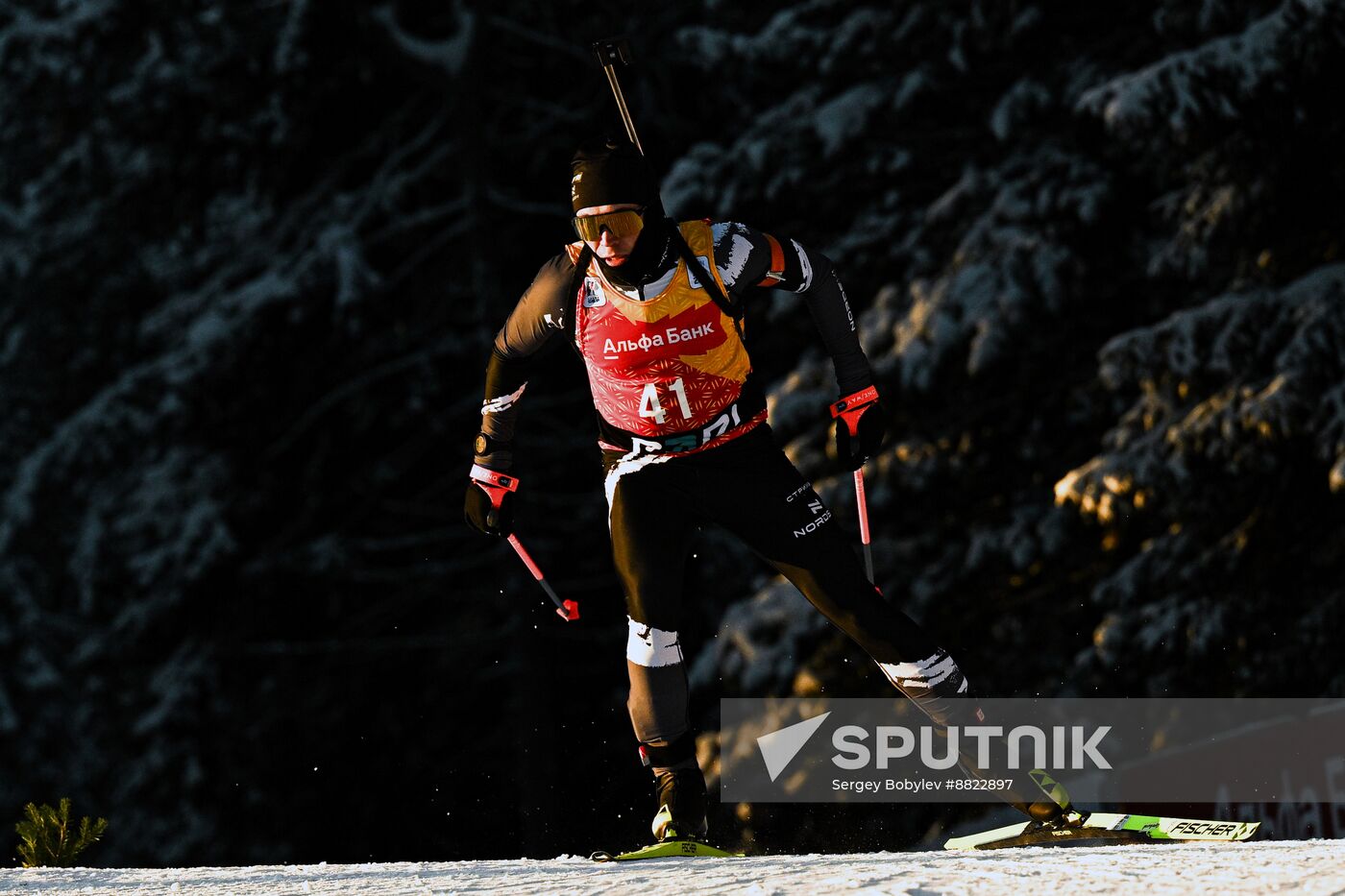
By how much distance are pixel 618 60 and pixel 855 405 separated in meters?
1.30

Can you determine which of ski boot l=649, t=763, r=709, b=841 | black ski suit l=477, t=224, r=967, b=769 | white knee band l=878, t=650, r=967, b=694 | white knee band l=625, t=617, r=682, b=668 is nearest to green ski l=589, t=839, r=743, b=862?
ski boot l=649, t=763, r=709, b=841

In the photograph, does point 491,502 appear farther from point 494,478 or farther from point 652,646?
point 652,646

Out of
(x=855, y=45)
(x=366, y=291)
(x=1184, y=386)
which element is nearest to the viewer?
(x=1184, y=386)

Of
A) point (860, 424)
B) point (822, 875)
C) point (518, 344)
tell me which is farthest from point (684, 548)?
point (822, 875)

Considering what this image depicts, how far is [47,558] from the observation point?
18703 mm

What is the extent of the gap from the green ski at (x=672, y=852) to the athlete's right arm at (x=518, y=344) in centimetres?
128

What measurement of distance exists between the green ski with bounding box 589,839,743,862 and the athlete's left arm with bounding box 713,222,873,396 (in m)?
1.46

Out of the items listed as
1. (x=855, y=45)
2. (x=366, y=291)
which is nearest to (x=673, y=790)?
(x=855, y=45)

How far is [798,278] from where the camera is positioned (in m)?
5.91

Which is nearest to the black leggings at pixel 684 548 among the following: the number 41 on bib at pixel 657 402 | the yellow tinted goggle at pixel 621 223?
the number 41 on bib at pixel 657 402

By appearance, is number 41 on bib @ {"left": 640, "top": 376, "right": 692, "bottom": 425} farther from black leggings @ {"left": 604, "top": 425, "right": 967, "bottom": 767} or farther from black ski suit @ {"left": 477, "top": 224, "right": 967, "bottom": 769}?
black leggings @ {"left": 604, "top": 425, "right": 967, "bottom": 767}

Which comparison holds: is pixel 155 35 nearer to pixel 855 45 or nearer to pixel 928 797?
pixel 855 45

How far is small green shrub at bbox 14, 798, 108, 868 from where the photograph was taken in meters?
6.40

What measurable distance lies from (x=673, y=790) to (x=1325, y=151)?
19.9 ft
